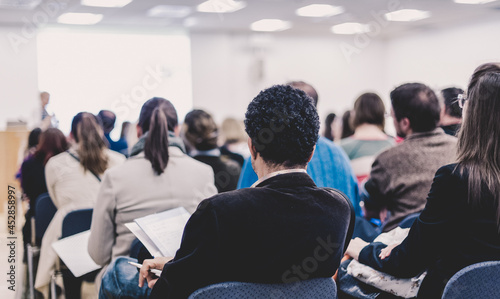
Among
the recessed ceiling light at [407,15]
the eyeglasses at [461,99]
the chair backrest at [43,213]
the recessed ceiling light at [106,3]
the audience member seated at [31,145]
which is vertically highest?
the recessed ceiling light at [106,3]

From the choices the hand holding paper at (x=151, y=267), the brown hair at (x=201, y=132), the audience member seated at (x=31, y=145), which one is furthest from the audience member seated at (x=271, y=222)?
the audience member seated at (x=31, y=145)

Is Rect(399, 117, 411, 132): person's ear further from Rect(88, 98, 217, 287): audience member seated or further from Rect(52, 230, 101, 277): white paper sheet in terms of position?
Rect(52, 230, 101, 277): white paper sheet

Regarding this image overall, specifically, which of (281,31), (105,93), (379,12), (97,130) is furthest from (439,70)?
(97,130)

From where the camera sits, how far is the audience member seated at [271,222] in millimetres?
1238

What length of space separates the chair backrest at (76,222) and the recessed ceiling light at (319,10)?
21.2ft

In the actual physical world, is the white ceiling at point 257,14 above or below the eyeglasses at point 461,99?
above

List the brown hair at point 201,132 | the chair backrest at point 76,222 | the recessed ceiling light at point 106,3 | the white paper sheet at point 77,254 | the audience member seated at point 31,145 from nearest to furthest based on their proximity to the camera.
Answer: the white paper sheet at point 77,254
the chair backrest at point 76,222
the brown hair at point 201,132
the audience member seated at point 31,145
the recessed ceiling light at point 106,3

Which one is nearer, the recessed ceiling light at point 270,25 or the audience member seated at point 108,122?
the audience member seated at point 108,122

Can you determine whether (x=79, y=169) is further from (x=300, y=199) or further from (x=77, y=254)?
(x=300, y=199)

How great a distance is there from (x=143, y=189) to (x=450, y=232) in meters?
1.31

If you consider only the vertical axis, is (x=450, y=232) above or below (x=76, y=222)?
above

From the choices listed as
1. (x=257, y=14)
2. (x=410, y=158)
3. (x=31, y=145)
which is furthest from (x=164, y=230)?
(x=257, y=14)

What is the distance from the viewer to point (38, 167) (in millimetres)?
3723

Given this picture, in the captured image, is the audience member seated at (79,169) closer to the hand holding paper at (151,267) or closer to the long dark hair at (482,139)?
the hand holding paper at (151,267)
